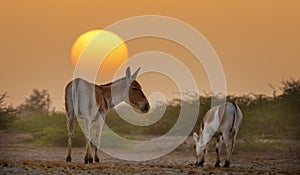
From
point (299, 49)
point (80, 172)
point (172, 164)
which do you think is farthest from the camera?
point (299, 49)

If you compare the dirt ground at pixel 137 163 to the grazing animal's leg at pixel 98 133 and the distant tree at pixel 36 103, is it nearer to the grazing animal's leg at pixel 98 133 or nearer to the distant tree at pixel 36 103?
the grazing animal's leg at pixel 98 133

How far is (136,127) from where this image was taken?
10359 mm

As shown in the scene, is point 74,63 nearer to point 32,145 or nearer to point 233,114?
point 32,145

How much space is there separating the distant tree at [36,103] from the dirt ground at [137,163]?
41 centimetres

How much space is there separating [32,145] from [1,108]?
64cm

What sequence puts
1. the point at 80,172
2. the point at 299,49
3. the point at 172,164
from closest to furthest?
the point at 80,172 → the point at 172,164 → the point at 299,49

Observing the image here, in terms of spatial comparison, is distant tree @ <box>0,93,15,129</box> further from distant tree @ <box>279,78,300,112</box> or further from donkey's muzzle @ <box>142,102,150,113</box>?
distant tree @ <box>279,78,300,112</box>

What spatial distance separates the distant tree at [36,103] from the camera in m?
10.2

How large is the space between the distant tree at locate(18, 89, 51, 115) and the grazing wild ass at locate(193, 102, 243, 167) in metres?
1.92

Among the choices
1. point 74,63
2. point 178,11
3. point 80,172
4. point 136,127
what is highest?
point 178,11

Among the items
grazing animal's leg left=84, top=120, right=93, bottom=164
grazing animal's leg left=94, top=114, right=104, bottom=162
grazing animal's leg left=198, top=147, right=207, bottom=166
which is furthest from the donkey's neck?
grazing animal's leg left=198, top=147, right=207, bottom=166

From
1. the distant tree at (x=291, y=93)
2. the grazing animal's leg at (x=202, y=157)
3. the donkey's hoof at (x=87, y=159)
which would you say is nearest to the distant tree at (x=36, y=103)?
the donkey's hoof at (x=87, y=159)

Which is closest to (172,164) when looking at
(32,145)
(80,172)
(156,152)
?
(156,152)

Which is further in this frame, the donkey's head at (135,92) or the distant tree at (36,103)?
the distant tree at (36,103)
